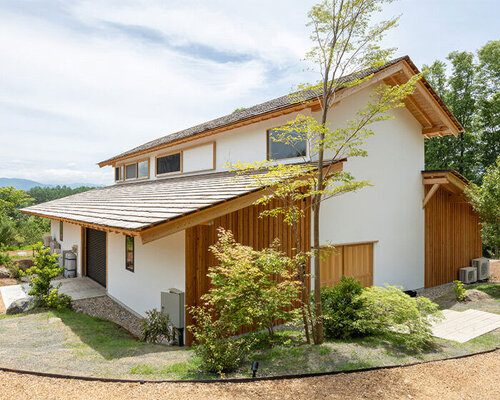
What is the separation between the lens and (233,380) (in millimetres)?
4555

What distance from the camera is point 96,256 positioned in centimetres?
1347

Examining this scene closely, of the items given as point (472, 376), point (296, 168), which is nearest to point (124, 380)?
point (296, 168)

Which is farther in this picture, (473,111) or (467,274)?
(473,111)

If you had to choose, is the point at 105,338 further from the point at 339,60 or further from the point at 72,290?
the point at 339,60

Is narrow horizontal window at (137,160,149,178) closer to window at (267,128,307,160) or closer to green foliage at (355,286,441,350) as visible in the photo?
window at (267,128,307,160)

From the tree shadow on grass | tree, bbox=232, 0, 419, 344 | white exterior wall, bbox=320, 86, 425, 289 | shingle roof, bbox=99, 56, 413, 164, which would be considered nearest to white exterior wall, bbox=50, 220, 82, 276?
shingle roof, bbox=99, 56, 413, 164

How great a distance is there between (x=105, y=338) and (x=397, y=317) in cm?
610

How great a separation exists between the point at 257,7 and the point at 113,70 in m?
5.25

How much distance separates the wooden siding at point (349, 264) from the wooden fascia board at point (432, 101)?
550 centimetres

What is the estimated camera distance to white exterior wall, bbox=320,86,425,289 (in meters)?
9.84

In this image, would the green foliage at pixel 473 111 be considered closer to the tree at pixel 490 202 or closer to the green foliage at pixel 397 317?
the tree at pixel 490 202

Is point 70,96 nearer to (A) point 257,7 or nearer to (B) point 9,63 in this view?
(B) point 9,63

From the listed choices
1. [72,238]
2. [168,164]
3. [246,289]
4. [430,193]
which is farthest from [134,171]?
[430,193]

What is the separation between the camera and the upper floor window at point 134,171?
17839 millimetres
